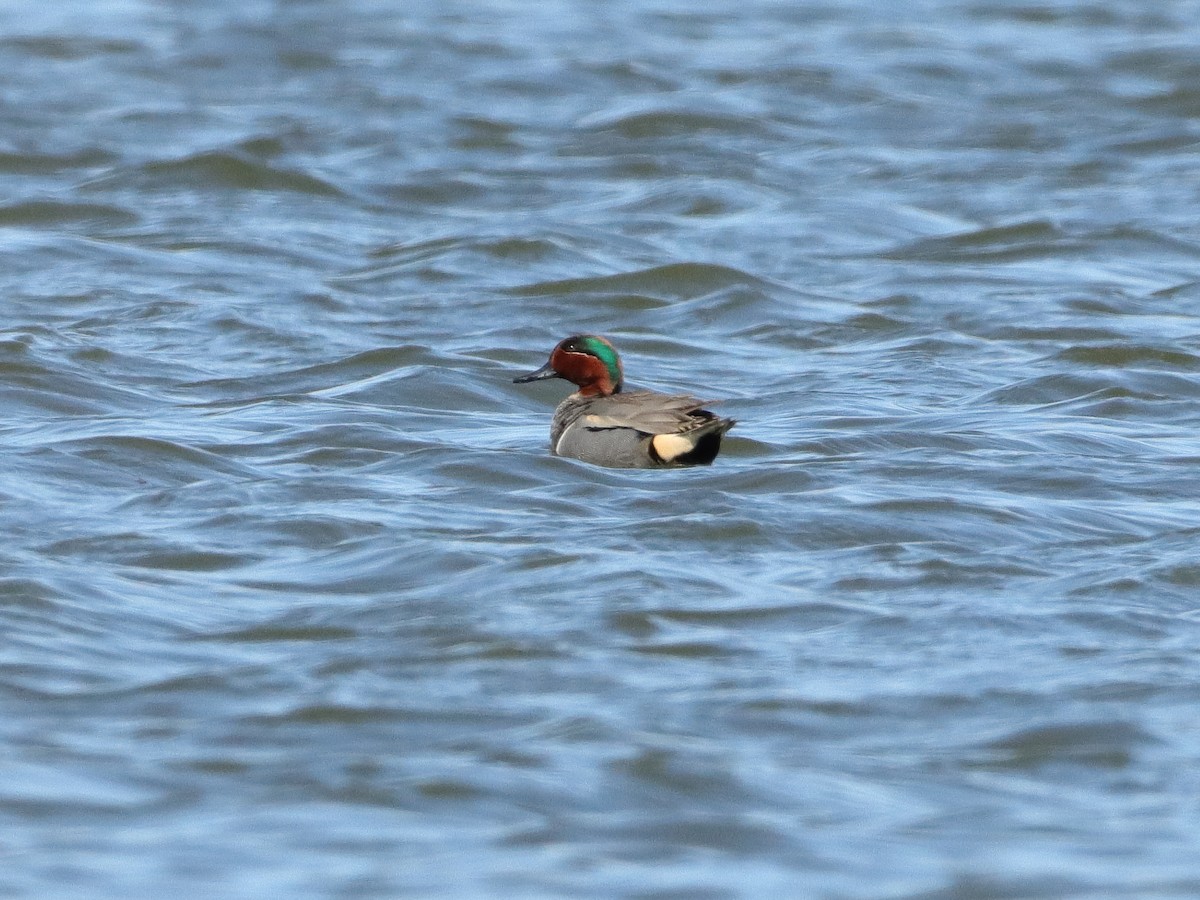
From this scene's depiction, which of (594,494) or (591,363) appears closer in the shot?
(594,494)

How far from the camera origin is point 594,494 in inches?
352

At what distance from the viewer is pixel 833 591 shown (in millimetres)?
7570

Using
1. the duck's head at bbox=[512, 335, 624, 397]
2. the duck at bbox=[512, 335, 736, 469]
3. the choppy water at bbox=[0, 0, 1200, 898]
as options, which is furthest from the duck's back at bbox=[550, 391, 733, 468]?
the duck's head at bbox=[512, 335, 624, 397]

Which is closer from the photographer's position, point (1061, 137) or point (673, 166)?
point (673, 166)

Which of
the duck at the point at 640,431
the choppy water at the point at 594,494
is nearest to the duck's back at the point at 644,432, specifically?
the duck at the point at 640,431

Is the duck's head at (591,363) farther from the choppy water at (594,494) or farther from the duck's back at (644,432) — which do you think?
the duck's back at (644,432)

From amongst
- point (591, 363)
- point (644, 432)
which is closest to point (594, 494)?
point (644, 432)

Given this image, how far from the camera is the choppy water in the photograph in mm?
5668

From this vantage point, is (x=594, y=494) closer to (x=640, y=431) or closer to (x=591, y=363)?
(x=640, y=431)

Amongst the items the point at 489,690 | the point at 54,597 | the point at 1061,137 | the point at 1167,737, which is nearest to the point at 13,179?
the point at 1061,137

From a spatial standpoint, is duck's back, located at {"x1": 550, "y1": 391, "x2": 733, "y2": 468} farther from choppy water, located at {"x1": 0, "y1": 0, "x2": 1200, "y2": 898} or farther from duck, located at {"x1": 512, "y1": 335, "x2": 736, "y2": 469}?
choppy water, located at {"x1": 0, "y1": 0, "x2": 1200, "y2": 898}

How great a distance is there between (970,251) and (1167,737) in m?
9.14

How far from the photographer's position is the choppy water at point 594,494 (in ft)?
18.6

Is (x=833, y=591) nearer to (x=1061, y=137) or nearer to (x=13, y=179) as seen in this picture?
(x=13, y=179)
